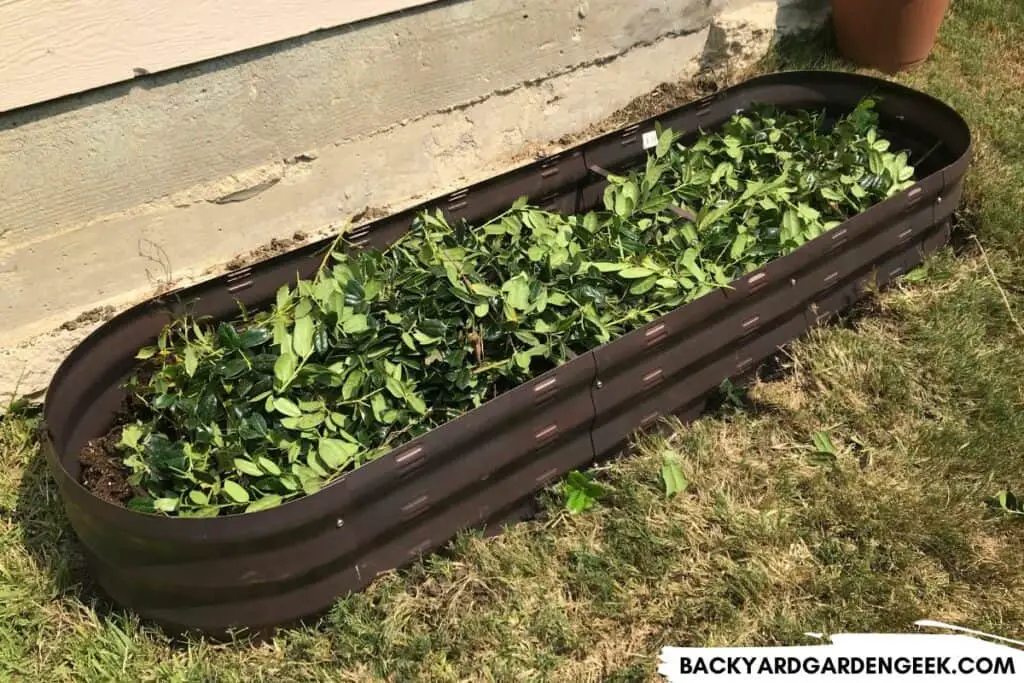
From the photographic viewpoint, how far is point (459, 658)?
2324mm

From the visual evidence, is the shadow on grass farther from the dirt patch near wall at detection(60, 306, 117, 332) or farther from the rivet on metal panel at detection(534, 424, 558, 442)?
the rivet on metal panel at detection(534, 424, 558, 442)

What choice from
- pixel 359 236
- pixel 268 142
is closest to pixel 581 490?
pixel 359 236

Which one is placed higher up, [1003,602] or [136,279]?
[136,279]

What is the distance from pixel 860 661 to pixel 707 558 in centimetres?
46

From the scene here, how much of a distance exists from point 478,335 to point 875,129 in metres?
2.16

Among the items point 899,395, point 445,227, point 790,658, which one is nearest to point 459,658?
point 790,658

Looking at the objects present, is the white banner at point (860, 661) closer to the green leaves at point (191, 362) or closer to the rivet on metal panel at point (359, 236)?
the green leaves at point (191, 362)

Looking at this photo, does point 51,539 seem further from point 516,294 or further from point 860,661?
point 860,661

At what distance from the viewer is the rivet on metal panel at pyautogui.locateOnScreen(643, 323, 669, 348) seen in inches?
102

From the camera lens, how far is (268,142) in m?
3.13

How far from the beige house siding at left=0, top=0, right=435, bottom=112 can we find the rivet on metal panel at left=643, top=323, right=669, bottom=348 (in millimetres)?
1559

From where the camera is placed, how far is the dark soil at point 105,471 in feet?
8.28

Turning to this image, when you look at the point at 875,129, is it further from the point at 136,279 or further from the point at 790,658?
the point at 136,279

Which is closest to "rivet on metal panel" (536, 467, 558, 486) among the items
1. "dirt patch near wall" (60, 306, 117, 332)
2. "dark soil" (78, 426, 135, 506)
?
"dark soil" (78, 426, 135, 506)
